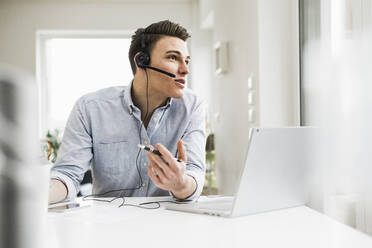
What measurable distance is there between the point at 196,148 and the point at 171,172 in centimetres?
38

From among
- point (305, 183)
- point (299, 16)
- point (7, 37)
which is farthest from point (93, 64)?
point (305, 183)

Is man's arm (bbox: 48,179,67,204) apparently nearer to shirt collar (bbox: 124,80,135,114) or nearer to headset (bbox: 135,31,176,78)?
shirt collar (bbox: 124,80,135,114)

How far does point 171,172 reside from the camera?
108cm

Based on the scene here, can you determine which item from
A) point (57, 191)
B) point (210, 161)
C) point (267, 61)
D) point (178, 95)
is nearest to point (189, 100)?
point (178, 95)

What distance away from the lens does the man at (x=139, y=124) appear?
4.86 feet

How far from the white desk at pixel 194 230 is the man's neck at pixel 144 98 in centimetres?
63

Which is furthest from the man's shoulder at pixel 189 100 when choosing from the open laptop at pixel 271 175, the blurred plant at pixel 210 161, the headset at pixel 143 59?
the blurred plant at pixel 210 161

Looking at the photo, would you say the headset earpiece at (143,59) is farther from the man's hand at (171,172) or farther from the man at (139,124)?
the man's hand at (171,172)

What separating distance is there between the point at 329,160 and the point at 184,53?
803 millimetres

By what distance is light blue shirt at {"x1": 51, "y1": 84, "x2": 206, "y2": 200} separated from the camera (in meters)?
1.52

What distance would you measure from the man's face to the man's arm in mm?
592

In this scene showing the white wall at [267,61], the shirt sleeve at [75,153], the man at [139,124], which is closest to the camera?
the shirt sleeve at [75,153]

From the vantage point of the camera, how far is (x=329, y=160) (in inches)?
67.9

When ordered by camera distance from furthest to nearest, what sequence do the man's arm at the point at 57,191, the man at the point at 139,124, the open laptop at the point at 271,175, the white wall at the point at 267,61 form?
1. the white wall at the point at 267,61
2. the man at the point at 139,124
3. the man's arm at the point at 57,191
4. the open laptop at the point at 271,175
